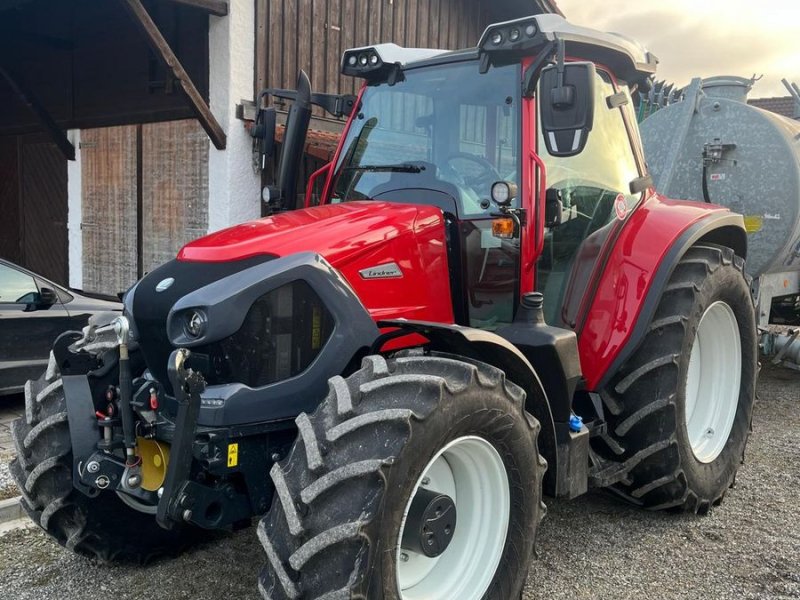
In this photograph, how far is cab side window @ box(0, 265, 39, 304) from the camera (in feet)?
18.8

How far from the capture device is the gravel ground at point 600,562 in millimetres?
3191

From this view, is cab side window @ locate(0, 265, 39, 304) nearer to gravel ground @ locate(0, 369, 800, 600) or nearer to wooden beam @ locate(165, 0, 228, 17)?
gravel ground @ locate(0, 369, 800, 600)

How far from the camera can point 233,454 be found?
2553 mm

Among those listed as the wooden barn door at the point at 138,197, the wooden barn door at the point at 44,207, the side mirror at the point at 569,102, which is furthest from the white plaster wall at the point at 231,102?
the side mirror at the point at 569,102

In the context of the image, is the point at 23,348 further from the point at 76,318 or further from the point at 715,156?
the point at 715,156

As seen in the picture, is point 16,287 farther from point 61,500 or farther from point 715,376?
point 715,376

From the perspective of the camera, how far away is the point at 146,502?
9.27ft

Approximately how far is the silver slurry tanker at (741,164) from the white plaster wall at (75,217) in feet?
23.8

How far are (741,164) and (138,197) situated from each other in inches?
265

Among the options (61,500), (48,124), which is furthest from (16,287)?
(48,124)

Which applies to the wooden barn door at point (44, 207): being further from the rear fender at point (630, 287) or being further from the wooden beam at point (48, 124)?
the rear fender at point (630, 287)

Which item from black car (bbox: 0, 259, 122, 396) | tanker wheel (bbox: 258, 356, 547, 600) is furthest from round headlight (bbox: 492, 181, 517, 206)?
black car (bbox: 0, 259, 122, 396)

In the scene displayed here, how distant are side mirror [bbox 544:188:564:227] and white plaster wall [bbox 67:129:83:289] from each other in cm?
809

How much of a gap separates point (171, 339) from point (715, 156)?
5.04 metres
